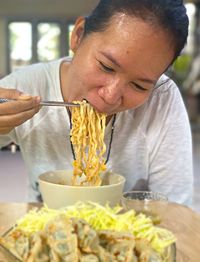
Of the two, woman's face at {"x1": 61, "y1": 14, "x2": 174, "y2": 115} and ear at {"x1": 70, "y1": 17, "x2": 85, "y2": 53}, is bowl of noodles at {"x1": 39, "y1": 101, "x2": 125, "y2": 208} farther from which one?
ear at {"x1": 70, "y1": 17, "x2": 85, "y2": 53}

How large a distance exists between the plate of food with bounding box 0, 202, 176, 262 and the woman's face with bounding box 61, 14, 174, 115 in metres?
0.50

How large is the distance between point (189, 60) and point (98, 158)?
17.6ft

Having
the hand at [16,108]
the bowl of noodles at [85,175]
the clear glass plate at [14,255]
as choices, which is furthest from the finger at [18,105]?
the clear glass plate at [14,255]

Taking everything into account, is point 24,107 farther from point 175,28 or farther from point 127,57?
point 175,28

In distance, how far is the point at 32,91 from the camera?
1511 millimetres

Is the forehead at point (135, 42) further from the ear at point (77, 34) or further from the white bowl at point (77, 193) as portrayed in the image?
the white bowl at point (77, 193)

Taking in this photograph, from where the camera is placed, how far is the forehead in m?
1.21

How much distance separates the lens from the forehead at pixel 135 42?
121 centimetres

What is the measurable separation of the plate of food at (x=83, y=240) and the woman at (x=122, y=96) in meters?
0.42

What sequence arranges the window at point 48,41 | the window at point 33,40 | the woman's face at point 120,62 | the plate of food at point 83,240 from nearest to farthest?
the plate of food at point 83,240
the woman's face at point 120,62
the window at point 33,40
the window at point 48,41

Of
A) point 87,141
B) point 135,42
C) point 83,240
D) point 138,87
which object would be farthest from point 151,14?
point 83,240

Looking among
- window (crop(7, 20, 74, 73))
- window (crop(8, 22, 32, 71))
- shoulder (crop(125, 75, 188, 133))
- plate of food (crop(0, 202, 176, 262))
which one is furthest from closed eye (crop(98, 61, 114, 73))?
window (crop(8, 22, 32, 71))

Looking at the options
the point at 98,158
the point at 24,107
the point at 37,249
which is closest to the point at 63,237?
the point at 37,249

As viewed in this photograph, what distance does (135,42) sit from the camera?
121 centimetres
